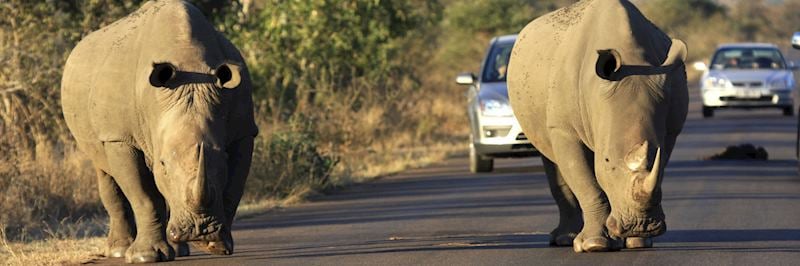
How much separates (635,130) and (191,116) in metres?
2.80

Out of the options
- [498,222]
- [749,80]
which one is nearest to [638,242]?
[498,222]

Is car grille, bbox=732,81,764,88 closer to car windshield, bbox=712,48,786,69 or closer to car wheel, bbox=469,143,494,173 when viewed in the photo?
car windshield, bbox=712,48,786,69

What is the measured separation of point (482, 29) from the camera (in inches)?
1554

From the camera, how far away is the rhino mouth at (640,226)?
412 inches

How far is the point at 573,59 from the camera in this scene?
11.9 m

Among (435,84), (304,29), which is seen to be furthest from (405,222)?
(435,84)

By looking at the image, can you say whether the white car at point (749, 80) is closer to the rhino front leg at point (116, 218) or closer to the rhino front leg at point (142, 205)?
the rhino front leg at point (116, 218)

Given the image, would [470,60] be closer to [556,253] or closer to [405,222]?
[405,222]

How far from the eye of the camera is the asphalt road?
11570 millimetres

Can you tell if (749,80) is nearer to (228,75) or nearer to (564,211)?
(564,211)

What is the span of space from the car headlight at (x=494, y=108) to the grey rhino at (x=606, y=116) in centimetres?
652

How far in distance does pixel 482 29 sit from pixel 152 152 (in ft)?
93.6

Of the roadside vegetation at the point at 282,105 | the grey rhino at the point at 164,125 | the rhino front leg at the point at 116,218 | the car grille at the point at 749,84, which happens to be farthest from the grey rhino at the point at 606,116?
the car grille at the point at 749,84

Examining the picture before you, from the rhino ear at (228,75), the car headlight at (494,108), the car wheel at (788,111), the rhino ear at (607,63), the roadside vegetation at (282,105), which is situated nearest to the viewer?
the rhino ear at (228,75)
